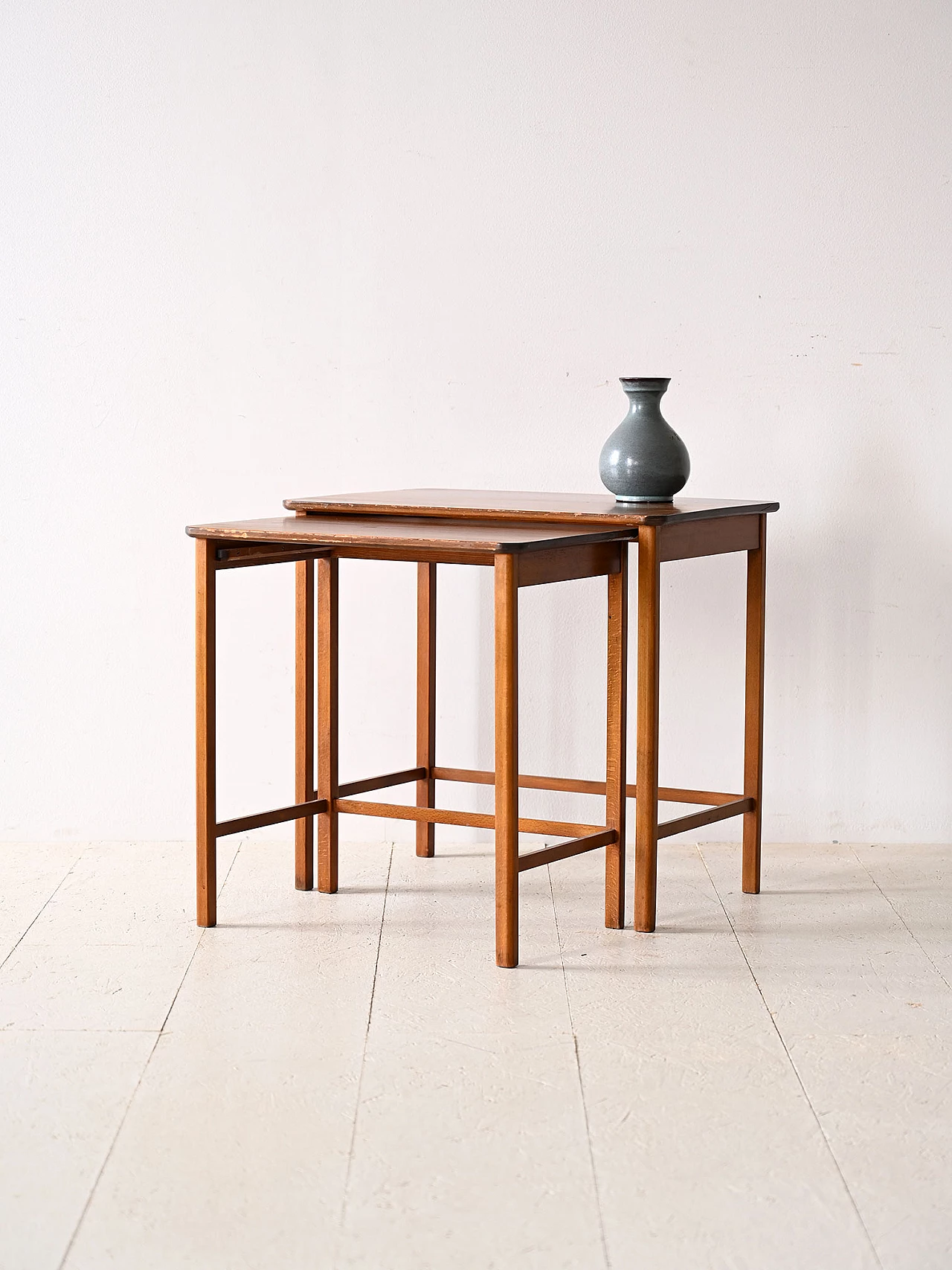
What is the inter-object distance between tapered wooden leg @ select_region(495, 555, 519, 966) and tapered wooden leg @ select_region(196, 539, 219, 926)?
58cm

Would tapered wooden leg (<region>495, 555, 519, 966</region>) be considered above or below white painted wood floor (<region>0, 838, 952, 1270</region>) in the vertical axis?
above

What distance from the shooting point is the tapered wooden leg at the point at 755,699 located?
315 cm

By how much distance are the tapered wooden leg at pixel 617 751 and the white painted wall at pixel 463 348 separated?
0.65 metres

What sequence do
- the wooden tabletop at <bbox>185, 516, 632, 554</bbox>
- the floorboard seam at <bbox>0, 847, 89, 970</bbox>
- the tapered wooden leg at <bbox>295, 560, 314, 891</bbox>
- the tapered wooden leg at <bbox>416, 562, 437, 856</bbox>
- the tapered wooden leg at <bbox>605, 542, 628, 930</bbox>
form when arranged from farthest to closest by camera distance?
the tapered wooden leg at <bbox>416, 562, 437, 856</bbox>, the tapered wooden leg at <bbox>295, 560, 314, 891</bbox>, the tapered wooden leg at <bbox>605, 542, 628, 930</bbox>, the floorboard seam at <bbox>0, 847, 89, 970</bbox>, the wooden tabletop at <bbox>185, 516, 632, 554</bbox>

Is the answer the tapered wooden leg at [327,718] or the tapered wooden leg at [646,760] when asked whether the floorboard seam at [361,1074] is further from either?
the tapered wooden leg at [646,760]

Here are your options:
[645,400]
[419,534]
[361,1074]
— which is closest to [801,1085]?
[361,1074]

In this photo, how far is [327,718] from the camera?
318 cm

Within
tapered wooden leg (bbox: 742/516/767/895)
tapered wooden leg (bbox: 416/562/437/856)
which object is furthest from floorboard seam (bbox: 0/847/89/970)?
tapered wooden leg (bbox: 742/516/767/895)

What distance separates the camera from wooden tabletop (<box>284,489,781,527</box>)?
280 centimetres

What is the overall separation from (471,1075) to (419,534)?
0.93 m

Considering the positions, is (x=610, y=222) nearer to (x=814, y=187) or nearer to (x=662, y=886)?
(x=814, y=187)

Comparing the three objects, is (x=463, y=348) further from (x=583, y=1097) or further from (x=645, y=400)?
(x=583, y=1097)

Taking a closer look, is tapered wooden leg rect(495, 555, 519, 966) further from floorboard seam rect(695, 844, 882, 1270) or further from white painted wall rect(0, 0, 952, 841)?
white painted wall rect(0, 0, 952, 841)

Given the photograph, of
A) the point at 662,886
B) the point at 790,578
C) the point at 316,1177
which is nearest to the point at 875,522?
the point at 790,578
